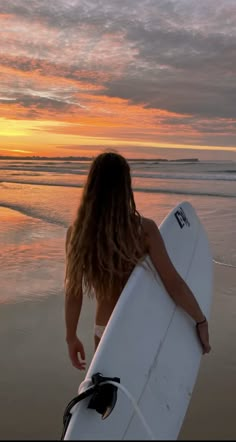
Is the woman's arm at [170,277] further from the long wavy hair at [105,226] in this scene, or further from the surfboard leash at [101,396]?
the surfboard leash at [101,396]

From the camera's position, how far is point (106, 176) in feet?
7.39

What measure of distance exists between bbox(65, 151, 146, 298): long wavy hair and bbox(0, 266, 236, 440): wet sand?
0.98 metres

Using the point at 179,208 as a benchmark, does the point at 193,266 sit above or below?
below

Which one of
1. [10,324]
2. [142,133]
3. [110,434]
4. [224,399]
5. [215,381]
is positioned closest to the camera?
[110,434]

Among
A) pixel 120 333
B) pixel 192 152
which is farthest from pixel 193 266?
pixel 192 152

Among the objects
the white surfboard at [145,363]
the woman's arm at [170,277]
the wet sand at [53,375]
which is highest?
the woman's arm at [170,277]

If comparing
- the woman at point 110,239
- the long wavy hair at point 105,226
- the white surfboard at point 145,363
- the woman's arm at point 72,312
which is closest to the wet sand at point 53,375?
the white surfboard at point 145,363

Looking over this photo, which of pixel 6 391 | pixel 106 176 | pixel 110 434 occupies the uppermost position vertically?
pixel 106 176

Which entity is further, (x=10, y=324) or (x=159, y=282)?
(x=10, y=324)

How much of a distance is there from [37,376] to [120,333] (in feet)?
4.77

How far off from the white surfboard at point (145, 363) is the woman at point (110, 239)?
105 millimetres

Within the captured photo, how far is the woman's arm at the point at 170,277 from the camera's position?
2316 mm

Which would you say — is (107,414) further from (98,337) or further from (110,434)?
(98,337)

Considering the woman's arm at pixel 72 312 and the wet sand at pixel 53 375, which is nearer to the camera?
the woman's arm at pixel 72 312
